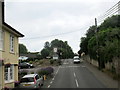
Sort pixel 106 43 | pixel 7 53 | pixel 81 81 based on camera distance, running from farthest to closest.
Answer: pixel 106 43 → pixel 81 81 → pixel 7 53

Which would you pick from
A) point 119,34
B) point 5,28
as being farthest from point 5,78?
point 119,34

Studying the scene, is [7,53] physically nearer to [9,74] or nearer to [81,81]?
[9,74]

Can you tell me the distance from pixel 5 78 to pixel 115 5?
13.0 m

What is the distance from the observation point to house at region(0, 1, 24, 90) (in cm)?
1911

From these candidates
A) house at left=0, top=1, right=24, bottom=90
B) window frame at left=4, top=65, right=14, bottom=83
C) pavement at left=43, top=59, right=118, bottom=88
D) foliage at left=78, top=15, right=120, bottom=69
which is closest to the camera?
house at left=0, top=1, right=24, bottom=90

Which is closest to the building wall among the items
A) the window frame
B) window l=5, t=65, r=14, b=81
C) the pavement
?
the window frame

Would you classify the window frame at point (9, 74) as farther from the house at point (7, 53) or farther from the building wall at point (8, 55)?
the building wall at point (8, 55)

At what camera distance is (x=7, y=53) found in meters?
20.6

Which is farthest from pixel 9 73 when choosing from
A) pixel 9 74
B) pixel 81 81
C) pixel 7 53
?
pixel 81 81

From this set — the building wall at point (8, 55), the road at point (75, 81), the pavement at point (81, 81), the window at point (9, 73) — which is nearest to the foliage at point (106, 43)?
the pavement at point (81, 81)

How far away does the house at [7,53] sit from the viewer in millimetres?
19109

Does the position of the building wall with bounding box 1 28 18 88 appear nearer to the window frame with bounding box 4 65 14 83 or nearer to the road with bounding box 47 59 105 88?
the window frame with bounding box 4 65 14 83

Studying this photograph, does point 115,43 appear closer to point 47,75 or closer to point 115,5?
point 115,5

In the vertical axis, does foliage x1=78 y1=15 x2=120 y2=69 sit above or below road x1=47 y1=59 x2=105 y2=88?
above
